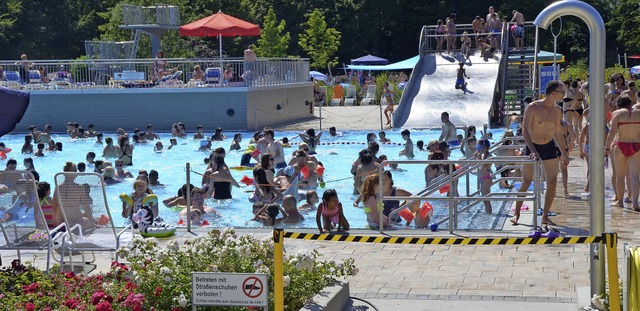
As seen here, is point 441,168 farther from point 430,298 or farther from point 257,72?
point 257,72

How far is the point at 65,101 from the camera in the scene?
101 ft

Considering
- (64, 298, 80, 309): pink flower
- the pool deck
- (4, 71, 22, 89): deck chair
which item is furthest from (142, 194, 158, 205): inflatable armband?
(4, 71, 22, 89): deck chair

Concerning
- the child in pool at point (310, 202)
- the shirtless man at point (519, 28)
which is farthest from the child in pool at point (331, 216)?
the shirtless man at point (519, 28)

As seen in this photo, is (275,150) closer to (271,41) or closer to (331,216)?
(331,216)

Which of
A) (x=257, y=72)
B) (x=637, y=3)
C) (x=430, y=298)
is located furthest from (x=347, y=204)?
(x=637, y=3)

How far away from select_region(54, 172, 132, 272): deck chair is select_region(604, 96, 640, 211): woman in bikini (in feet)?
21.8

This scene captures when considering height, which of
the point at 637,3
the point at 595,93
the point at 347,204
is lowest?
the point at 347,204

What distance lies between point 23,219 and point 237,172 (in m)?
11.3

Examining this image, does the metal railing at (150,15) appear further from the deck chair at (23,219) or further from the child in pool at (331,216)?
the deck chair at (23,219)

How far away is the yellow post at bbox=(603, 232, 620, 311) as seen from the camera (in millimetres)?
5863

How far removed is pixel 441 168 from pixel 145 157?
1252cm

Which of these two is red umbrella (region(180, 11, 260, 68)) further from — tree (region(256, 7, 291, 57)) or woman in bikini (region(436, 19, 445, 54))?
tree (region(256, 7, 291, 57))

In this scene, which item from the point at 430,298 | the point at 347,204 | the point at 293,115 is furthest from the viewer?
the point at 293,115

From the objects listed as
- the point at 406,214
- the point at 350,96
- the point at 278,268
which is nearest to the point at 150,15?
the point at 350,96
